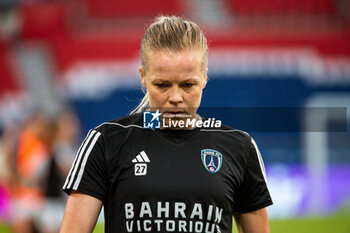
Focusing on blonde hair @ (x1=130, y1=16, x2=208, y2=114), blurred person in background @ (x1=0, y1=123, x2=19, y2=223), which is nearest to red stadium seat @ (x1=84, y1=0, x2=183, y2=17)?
blurred person in background @ (x1=0, y1=123, x2=19, y2=223)

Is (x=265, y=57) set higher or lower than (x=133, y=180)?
higher

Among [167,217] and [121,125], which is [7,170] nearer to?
[121,125]

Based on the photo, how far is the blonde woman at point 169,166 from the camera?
5.79 ft

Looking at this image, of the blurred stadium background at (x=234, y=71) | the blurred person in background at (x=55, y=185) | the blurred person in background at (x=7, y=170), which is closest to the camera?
the blurred person in background at (x=55, y=185)

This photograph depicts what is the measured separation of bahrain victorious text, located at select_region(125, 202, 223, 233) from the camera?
176cm

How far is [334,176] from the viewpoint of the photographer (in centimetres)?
1069

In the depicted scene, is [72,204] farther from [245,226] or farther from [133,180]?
[245,226]

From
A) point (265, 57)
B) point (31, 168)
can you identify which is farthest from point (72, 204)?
point (265, 57)

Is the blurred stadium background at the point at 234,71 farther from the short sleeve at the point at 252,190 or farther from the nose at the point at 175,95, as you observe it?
the nose at the point at 175,95

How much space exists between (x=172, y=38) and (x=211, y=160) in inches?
16.9

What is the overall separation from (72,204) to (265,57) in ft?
38.5

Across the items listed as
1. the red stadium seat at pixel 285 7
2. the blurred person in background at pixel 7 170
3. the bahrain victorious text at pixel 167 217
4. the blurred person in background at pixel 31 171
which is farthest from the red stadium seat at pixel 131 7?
the bahrain victorious text at pixel 167 217

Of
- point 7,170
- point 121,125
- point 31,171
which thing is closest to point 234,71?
point 7,170

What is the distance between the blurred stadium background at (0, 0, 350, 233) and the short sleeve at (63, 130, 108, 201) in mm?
6175
